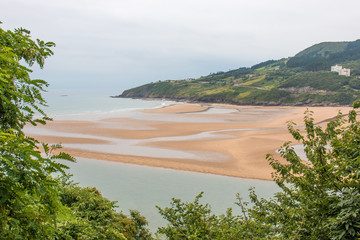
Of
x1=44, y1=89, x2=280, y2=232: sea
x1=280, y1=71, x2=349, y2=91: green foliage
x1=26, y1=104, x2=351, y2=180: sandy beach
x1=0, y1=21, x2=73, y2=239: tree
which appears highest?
x1=280, y1=71, x2=349, y2=91: green foliage

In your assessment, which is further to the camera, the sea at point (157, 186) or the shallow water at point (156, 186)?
the shallow water at point (156, 186)

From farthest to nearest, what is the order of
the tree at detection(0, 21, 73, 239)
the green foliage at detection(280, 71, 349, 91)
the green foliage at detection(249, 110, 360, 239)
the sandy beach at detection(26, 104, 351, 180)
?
1. the green foliage at detection(280, 71, 349, 91)
2. the sandy beach at detection(26, 104, 351, 180)
3. the green foliage at detection(249, 110, 360, 239)
4. the tree at detection(0, 21, 73, 239)

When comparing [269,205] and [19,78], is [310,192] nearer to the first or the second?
[269,205]

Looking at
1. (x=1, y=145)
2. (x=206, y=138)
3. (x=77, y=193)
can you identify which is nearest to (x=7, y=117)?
(x=1, y=145)

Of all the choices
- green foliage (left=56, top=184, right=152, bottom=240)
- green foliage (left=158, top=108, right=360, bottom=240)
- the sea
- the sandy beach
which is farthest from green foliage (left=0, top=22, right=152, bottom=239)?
the sandy beach

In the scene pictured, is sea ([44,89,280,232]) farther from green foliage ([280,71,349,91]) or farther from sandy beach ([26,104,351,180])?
green foliage ([280,71,349,91])

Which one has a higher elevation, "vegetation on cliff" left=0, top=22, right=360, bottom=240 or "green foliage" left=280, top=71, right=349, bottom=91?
"green foliage" left=280, top=71, right=349, bottom=91

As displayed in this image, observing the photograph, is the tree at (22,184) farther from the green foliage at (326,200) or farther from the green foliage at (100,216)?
the green foliage at (100,216)

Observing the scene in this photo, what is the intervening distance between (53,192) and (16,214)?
553mm

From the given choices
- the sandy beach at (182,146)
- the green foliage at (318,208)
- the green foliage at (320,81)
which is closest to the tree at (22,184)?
the green foliage at (318,208)

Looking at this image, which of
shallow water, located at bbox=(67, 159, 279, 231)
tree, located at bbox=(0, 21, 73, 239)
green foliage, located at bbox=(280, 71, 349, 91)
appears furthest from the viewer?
green foliage, located at bbox=(280, 71, 349, 91)

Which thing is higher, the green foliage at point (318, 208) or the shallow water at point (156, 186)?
the green foliage at point (318, 208)

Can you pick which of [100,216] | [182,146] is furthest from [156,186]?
[182,146]

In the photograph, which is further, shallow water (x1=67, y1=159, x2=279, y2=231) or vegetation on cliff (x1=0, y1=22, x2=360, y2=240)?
shallow water (x1=67, y1=159, x2=279, y2=231)
